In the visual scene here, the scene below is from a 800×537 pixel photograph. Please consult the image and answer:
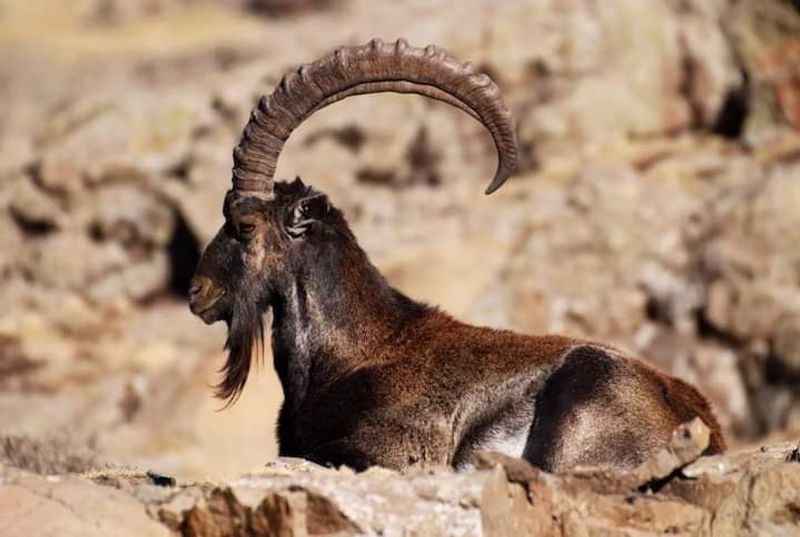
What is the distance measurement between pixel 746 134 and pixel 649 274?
3.26 metres

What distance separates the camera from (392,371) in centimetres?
1095

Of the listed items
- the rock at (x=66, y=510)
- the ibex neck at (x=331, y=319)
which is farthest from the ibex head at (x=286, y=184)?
the rock at (x=66, y=510)

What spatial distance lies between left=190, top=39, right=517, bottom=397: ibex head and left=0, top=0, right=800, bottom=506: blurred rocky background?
36.5 feet

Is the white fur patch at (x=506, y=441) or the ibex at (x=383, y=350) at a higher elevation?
the ibex at (x=383, y=350)

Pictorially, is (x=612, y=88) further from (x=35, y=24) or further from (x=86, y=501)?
(x=35, y=24)

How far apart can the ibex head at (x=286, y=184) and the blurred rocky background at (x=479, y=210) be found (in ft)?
36.5

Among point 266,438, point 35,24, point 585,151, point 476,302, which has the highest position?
point 35,24

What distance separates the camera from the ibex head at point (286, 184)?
35.3 feet

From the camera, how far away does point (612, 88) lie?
29.0 metres

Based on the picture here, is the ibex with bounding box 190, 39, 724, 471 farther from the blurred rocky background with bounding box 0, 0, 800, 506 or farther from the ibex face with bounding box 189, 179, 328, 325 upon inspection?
the blurred rocky background with bounding box 0, 0, 800, 506

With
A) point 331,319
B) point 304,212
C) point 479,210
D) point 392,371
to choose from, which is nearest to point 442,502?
point 392,371

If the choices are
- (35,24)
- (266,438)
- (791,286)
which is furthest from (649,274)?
(35,24)

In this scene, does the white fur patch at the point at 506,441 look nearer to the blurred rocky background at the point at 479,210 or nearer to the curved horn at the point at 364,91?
the curved horn at the point at 364,91

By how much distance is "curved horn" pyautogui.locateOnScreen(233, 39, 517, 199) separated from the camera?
422 inches
